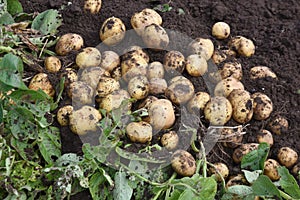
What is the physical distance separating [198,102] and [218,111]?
0.28 ft

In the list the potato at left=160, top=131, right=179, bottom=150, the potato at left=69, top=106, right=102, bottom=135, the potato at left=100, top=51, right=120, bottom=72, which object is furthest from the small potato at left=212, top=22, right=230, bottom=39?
the potato at left=69, top=106, right=102, bottom=135

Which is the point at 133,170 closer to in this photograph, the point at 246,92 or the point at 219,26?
the point at 246,92

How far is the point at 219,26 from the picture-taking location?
2463 millimetres

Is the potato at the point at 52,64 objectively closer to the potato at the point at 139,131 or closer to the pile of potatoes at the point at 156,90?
the pile of potatoes at the point at 156,90

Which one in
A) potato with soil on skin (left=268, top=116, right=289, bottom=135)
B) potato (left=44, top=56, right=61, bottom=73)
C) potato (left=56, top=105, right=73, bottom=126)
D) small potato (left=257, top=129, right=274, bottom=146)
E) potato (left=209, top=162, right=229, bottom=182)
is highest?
potato (left=44, top=56, right=61, bottom=73)

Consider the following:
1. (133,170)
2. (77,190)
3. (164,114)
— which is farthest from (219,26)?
(77,190)

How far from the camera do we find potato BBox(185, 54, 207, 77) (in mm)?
2225

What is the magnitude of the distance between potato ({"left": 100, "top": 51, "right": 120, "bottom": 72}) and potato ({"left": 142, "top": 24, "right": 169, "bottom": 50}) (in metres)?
0.14

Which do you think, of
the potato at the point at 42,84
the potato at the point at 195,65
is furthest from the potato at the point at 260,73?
the potato at the point at 42,84

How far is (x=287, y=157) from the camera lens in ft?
6.98

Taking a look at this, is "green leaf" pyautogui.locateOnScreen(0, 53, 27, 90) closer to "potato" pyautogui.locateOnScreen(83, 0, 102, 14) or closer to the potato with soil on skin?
"potato" pyautogui.locateOnScreen(83, 0, 102, 14)

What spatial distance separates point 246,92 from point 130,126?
0.48m

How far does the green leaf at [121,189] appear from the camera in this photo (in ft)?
6.26

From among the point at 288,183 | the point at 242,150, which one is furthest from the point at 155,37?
the point at 288,183
